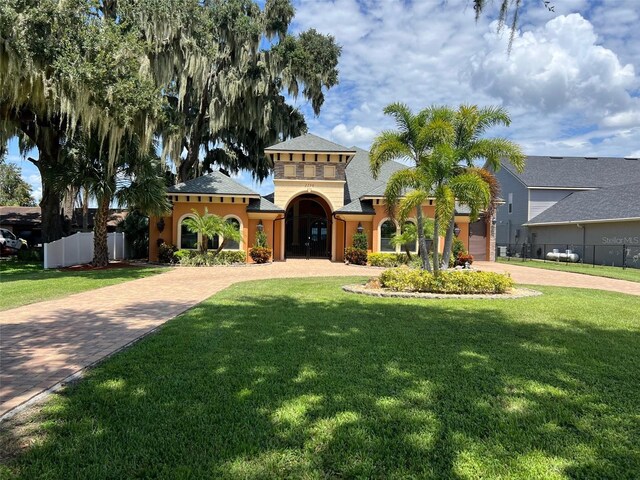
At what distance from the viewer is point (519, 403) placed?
359 cm

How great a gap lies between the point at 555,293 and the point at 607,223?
55.5 ft

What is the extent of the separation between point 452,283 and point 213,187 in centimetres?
1464

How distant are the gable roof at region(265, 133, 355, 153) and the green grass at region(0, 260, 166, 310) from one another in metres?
10.5

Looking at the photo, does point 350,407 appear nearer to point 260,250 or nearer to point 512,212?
point 260,250

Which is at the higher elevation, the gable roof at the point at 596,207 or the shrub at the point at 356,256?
the gable roof at the point at 596,207

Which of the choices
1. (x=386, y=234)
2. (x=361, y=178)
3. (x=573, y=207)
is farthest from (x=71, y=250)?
(x=573, y=207)

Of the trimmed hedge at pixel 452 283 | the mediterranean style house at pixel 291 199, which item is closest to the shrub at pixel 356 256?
the mediterranean style house at pixel 291 199

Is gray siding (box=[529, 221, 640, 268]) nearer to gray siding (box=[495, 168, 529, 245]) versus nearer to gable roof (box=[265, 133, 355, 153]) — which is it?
gray siding (box=[495, 168, 529, 245])

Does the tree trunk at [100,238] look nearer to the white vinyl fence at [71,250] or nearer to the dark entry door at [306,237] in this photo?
the white vinyl fence at [71,250]

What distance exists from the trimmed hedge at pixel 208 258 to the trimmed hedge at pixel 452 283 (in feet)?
36.5

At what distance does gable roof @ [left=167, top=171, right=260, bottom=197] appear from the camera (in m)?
20.9

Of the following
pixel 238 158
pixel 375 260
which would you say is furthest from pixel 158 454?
pixel 238 158

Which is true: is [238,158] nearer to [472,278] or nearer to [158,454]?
[472,278]

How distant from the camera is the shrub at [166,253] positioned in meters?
19.6
